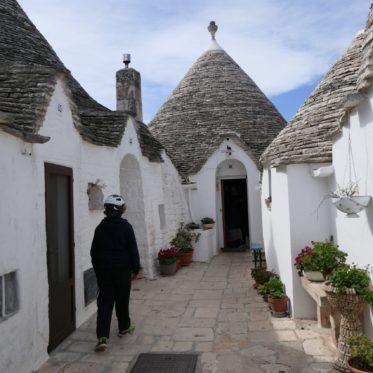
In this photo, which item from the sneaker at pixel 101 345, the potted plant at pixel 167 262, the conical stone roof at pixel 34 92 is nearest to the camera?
the conical stone roof at pixel 34 92

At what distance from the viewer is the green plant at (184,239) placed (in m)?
10.9

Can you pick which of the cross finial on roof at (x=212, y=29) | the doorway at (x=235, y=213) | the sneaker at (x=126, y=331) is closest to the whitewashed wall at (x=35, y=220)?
the sneaker at (x=126, y=331)

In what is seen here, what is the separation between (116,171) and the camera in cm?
755

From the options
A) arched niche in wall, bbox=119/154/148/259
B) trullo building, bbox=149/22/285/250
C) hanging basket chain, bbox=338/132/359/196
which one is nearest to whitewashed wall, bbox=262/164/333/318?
hanging basket chain, bbox=338/132/359/196

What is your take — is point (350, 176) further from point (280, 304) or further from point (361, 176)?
point (280, 304)

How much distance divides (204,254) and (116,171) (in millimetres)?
4700

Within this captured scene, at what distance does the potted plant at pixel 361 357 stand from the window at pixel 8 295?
3201 mm

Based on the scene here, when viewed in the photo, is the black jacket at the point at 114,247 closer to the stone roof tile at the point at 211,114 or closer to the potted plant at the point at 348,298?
the potted plant at the point at 348,298

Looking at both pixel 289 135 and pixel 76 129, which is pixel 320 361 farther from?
pixel 76 129

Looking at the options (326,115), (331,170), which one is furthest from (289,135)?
(331,170)

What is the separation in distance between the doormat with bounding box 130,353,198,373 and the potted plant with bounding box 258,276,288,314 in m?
1.86

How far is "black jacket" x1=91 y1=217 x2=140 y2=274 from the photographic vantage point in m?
4.89

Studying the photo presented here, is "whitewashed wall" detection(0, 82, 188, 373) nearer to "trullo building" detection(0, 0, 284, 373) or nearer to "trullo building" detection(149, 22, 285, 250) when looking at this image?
"trullo building" detection(0, 0, 284, 373)

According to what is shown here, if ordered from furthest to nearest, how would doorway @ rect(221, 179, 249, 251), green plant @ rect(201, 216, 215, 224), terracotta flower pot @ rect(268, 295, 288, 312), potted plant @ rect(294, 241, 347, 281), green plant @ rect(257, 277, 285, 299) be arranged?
doorway @ rect(221, 179, 249, 251)
green plant @ rect(201, 216, 215, 224)
green plant @ rect(257, 277, 285, 299)
terracotta flower pot @ rect(268, 295, 288, 312)
potted plant @ rect(294, 241, 347, 281)
